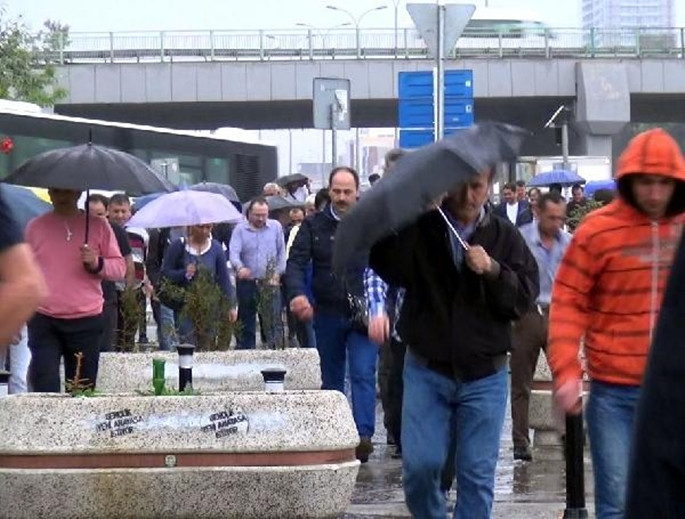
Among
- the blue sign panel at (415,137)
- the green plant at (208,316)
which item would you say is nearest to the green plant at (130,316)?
the green plant at (208,316)

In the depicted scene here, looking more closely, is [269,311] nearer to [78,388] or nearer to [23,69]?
[78,388]

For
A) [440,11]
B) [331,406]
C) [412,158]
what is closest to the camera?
[412,158]

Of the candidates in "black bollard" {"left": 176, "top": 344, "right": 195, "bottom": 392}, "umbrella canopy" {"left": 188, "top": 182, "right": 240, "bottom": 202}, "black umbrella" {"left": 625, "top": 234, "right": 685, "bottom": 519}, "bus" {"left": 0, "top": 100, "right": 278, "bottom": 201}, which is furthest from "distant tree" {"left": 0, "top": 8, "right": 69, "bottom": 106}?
"black umbrella" {"left": 625, "top": 234, "right": 685, "bottom": 519}

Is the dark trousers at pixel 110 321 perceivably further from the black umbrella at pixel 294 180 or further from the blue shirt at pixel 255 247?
the black umbrella at pixel 294 180

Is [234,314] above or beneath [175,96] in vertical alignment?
beneath

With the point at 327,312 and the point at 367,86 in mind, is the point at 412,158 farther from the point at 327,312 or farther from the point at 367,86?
the point at 367,86

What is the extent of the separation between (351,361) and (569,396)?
506 centimetres

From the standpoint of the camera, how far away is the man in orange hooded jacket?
21.4 feet

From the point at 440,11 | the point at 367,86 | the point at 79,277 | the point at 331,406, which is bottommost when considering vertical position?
the point at 331,406

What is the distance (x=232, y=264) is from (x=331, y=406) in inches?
398

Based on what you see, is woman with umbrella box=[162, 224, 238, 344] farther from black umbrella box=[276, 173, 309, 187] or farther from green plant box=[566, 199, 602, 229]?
black umbrella box=[276, 173, 309, 187]

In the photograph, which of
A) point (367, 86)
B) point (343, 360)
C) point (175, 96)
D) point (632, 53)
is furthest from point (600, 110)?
point (343, 360)

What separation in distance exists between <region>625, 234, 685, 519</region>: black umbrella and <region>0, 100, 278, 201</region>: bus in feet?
66.1

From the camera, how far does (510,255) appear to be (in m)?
7.46
